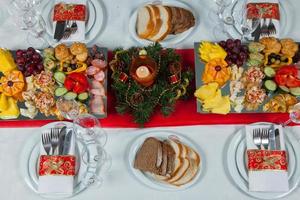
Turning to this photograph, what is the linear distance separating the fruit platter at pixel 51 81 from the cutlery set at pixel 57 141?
52 millimetres

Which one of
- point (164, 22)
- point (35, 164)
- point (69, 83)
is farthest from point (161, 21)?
point (35, 164)

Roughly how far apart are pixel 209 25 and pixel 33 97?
0.65 meters

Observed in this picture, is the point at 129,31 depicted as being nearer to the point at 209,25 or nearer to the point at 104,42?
the point at 104,42

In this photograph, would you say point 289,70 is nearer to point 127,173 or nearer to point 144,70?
point 144,70

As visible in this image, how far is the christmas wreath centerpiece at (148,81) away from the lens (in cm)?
120

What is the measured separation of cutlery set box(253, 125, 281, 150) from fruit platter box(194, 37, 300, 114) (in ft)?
0.22

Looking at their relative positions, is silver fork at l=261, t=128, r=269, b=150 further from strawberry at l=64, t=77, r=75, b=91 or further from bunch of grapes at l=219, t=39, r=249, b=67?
strawberry at l=64, t=77, r=75, b=91

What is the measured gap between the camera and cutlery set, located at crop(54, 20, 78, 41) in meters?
1.33

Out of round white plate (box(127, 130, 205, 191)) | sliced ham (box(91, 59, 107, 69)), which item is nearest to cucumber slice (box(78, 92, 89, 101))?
sliced ham (box(91, 59, 107, 69))

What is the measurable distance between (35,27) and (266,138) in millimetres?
833

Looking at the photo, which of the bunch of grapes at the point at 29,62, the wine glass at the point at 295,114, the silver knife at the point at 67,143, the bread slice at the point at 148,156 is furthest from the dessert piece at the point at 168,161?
the bunch of grapes at the point at 29,62

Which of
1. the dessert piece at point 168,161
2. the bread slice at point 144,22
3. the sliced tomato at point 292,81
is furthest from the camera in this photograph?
the bread slice at point 144,22

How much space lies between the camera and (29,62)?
126 cm

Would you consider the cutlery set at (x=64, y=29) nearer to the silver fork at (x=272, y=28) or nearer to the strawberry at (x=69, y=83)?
Result: the strawberry at (x=69, y=83)
